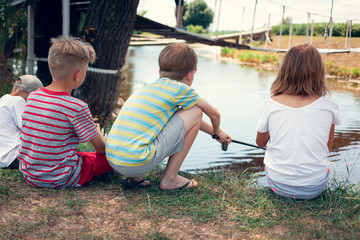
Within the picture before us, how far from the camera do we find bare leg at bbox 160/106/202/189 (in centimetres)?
203

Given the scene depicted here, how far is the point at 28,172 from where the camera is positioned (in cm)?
202

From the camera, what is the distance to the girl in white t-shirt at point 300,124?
1.86m

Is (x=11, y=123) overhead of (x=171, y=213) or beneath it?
overhead

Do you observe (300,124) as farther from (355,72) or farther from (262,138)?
(355,72)

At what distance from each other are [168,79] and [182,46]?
0.69 ft

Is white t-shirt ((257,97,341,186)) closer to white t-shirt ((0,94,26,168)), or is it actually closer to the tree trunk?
white t-shirt ((0,94,26,168))

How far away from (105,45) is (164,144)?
96.9 inches

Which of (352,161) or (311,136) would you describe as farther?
(352,161)

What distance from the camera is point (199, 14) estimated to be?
1375 inches

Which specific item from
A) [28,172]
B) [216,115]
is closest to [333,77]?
[216,115]

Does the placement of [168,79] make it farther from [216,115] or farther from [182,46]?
[216,115]

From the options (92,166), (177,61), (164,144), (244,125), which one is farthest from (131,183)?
(244,125)

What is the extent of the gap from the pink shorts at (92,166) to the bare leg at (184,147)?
1.22ft

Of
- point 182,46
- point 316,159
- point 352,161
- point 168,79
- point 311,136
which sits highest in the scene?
point 182,46
